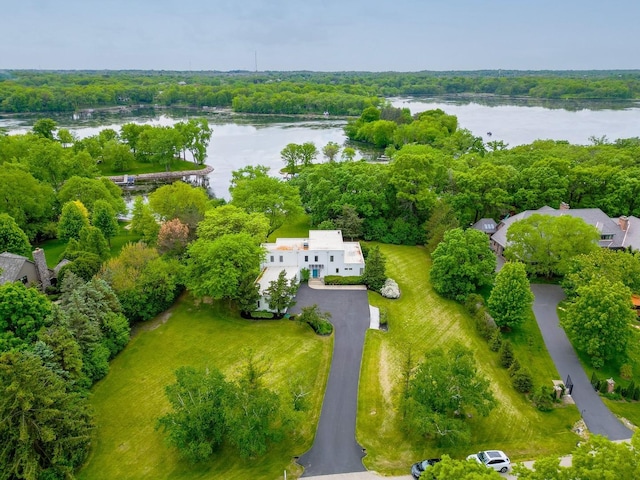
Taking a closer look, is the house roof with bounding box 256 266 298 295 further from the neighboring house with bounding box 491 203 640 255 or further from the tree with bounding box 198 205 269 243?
the neighboring house with bounding box 491 203 640 255

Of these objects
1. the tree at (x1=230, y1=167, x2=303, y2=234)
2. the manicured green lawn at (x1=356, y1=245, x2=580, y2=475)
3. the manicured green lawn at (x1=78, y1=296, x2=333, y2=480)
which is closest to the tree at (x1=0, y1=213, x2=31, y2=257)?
the manicured green lawn at (x1=78, y1=296, x2=333, y2=480)

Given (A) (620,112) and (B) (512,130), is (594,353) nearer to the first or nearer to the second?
(B) (512,130)

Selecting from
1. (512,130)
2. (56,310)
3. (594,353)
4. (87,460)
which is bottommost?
(87,460)

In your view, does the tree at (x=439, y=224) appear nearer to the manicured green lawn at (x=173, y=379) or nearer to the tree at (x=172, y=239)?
the manicured green lawn at (x=173, y=379)

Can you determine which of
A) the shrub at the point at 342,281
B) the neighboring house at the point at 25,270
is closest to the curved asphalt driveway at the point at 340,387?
the shrub at the point at 342,281

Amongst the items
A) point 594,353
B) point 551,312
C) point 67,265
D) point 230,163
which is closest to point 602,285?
point 594,353
